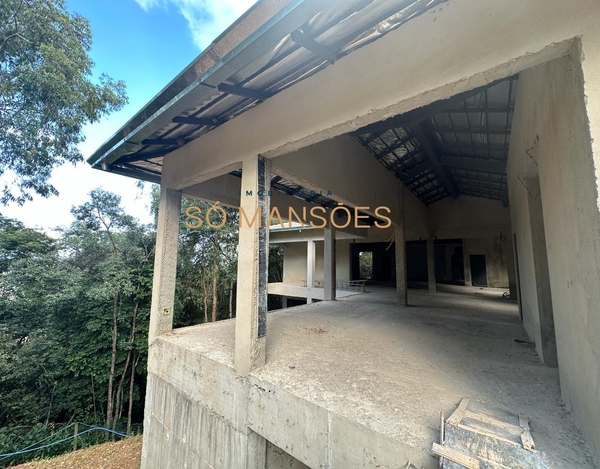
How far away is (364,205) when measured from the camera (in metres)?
4.90

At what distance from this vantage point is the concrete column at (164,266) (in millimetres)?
3686

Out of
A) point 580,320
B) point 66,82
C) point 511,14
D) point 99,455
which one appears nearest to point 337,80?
point 511,14

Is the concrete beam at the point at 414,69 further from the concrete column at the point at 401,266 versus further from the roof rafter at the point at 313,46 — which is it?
the concrete column at the point at 401,266

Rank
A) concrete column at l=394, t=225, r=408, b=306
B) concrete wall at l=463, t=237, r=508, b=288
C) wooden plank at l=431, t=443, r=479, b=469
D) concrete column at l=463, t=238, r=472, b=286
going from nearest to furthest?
1. wooden plank at l=431, t=443, r=479, b=469
2. concrete column at l=394, t=225, r=408, b=306
3. concrete wall at l=463, t=237, r=508, b=288
4. concrete column at l=463, t=238, r=472, b=286

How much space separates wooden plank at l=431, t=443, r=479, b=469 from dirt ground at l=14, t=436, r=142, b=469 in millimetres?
6382

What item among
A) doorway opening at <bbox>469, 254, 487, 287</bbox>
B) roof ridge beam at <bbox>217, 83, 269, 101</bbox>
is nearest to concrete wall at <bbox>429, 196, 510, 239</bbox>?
doorway opening at <bbox>469, 254, 487, 287</bbox>

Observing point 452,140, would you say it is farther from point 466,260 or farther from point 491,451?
point 466,260

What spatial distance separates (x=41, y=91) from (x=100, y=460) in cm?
808

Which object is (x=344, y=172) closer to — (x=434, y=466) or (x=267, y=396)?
(x=267, y=396)

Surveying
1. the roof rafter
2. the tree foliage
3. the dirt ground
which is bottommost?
the dirt ground

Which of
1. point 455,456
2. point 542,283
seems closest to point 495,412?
point 455,456

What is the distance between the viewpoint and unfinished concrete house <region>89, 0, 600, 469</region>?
1.31m

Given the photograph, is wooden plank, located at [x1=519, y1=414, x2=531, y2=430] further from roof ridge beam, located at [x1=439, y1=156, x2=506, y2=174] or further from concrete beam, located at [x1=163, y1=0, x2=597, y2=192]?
roof ridge beam, located at [x1=439, y1=156, x2=506, y2=174]

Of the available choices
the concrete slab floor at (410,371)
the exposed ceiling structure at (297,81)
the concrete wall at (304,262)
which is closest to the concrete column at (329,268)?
the exposed ceiling structure at (297,81)
